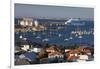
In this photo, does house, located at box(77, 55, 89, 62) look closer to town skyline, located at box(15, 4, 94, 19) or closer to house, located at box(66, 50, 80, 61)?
house, located at box(66, 50, 80, 61)

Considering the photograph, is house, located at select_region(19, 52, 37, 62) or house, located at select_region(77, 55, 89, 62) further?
house, located at select_region(77, 55, 89, 62)

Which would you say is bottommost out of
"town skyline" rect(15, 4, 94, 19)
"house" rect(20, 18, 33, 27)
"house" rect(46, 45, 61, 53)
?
"house" rect(46, 45, 61, 53)

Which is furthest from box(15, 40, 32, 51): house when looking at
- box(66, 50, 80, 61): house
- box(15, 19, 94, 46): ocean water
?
box(66, 50, 80, 61): house

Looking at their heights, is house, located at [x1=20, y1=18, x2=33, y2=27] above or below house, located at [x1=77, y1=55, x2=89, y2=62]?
above

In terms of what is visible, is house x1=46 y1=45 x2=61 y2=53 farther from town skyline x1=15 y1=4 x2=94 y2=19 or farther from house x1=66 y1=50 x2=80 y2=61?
town skyline x1=15 y1=4 x2=94 y2=19

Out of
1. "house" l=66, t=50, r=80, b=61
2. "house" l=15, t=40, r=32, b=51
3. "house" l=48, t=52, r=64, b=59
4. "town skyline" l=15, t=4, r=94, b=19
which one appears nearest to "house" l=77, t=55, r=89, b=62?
"house" l=66, t=50, r=80, b=61

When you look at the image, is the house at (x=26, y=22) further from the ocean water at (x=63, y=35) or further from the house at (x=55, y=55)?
the house at (x=55, y=55)

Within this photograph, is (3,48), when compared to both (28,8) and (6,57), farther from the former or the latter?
(28,8)

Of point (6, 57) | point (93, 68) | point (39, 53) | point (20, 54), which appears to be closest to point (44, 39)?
point (39, 53)

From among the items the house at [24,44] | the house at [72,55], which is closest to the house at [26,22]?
the house at [24,44]
